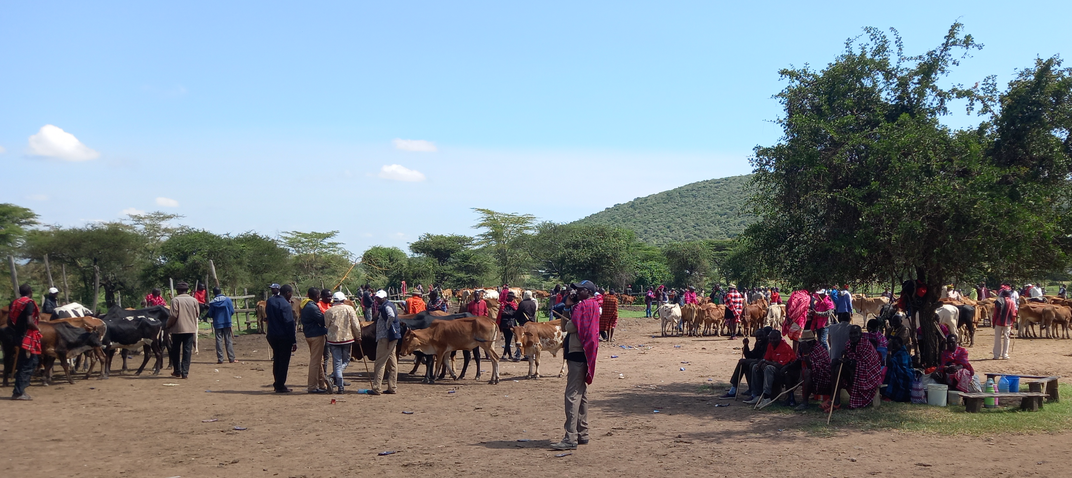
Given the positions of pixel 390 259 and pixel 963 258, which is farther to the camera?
pixel 390 259

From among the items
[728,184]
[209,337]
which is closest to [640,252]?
[209,337]

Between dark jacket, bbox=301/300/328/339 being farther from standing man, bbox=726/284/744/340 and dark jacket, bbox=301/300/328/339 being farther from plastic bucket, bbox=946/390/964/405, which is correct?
standing man, bbox=726/284/744/340

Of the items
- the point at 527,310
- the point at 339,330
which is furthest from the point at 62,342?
the point at 527,310

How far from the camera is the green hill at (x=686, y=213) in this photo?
11628cm

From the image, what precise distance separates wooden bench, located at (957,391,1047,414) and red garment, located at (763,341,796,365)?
2436mm

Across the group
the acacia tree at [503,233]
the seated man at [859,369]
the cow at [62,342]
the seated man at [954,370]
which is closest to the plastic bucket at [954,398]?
the seated man at [954,370]

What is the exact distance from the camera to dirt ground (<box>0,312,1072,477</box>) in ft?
26.3

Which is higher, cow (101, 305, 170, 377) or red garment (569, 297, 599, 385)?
red garment (569, 297, 599, 385)

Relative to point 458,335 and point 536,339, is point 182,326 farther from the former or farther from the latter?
point 536,339

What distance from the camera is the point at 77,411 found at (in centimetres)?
1139

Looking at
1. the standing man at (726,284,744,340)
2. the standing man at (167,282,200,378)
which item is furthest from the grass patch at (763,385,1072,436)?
the standing man at (726,284,744,340)

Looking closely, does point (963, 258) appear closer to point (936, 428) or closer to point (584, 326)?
point (936, 428)

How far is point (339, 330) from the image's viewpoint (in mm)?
13062

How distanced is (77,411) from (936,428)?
1209cm
